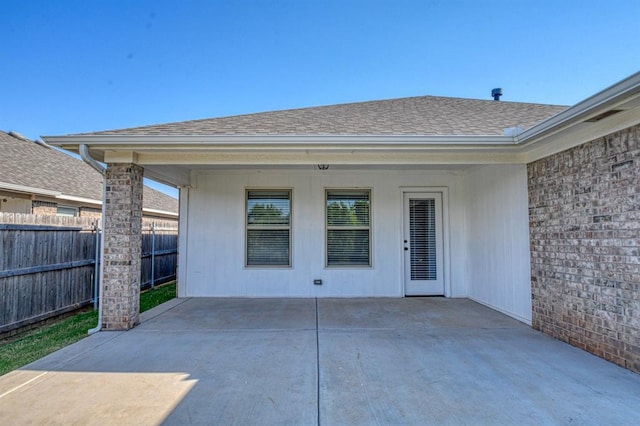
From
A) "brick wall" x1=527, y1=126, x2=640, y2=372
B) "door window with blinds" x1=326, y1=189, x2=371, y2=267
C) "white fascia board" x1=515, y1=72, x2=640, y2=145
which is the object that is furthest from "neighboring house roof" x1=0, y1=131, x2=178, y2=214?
"brick wall" x1=527, y1=126, x2=640, y2=372

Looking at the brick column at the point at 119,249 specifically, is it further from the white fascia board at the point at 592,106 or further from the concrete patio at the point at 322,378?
the white fascia board at the point at 592,106

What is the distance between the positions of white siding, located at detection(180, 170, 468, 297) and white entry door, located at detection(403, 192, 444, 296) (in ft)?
0.61

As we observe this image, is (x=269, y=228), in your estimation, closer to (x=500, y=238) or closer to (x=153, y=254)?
(x=153, y=254)

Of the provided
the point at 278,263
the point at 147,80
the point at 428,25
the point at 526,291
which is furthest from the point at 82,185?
the point at 526,291

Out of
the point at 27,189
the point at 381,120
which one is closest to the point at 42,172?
the point at 27,189

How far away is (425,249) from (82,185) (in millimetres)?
9922

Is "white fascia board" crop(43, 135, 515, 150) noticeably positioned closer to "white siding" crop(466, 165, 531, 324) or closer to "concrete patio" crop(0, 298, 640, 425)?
"white siding" crop(466, 165, 531, 324)

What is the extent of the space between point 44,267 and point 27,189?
3.63m

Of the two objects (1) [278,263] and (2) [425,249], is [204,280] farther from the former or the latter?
(2) [425,249]

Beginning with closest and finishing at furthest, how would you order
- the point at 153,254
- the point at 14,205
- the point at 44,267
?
the point at 44,267
the point at 14,205
the point at 153,254

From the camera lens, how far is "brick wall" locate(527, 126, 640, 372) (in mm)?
3199

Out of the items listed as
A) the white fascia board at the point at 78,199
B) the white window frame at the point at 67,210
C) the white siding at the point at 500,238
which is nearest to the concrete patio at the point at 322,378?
the white siding at the point at 500,238

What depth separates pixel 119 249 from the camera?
4.58 metres

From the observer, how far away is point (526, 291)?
4.88 m
